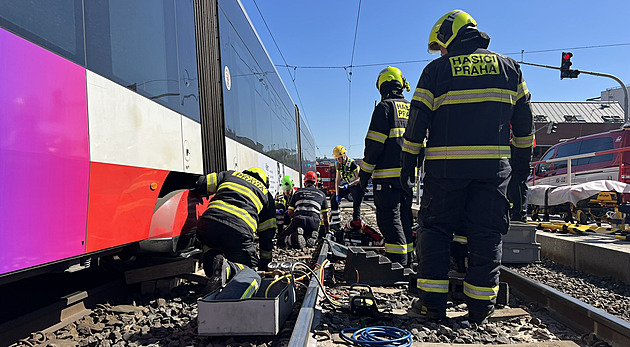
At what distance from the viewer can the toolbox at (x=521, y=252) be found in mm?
5270

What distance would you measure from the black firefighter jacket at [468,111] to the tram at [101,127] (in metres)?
2.27

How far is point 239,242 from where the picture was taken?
407cm

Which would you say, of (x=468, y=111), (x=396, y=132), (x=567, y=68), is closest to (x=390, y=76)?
(x=396, y=132)

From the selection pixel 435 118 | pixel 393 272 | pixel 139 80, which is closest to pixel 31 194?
pixel 139 80

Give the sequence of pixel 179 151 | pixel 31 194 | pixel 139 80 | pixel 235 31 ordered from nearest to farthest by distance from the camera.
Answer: pixel 31 194 → pixel 139 80 → pixel 179 151 → pixel 235 31

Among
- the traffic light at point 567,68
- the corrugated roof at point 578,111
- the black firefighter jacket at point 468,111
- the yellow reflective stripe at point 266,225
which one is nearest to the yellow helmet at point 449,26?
the black firefighter jacket at point 468,111

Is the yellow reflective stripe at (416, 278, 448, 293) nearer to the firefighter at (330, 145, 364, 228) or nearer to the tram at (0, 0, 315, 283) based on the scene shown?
the tram at (0, 0, 315, 283)

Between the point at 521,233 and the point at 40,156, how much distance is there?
5.06 metres

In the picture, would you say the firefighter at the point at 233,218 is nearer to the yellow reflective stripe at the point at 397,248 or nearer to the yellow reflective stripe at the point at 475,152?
the yellow reflective stripe at the point at 397,248

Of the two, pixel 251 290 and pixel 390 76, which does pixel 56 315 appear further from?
pixel 390 76

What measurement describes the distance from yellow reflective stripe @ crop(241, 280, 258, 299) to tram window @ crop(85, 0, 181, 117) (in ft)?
6.19

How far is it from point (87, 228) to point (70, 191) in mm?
309

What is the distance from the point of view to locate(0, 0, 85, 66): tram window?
229 centimetres

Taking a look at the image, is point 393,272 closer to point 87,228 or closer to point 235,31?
point 87,228
